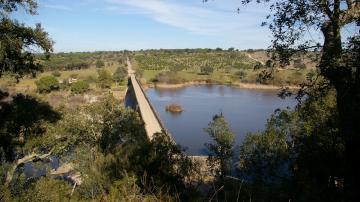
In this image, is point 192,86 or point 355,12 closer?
point 355,12

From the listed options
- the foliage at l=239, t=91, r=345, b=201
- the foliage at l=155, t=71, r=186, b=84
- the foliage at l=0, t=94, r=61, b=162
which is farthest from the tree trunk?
the foliage at l=155, t=71, r=186, b=84

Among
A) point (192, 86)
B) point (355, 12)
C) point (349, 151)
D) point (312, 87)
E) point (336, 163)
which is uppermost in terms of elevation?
point (355, 12)

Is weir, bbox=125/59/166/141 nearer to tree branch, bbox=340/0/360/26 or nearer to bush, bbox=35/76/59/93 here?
bush, bbox=35/76/59/93

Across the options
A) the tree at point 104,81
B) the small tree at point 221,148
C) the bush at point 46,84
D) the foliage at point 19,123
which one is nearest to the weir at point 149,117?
the small tree at point 221,148

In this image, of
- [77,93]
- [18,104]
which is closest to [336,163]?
[18,104]

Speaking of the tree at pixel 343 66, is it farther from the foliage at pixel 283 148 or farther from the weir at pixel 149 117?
the weir at pixel 149 117

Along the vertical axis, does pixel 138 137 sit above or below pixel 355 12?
below

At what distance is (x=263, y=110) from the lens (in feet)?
212

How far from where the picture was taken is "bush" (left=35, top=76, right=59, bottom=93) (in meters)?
77.8

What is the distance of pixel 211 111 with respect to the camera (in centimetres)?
6469

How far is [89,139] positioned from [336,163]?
818 inches

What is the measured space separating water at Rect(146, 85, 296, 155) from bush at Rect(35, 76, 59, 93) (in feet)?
66.6

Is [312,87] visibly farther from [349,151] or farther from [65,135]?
[65,135]

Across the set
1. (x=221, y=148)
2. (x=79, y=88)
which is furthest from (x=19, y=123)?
(x=79, y=88)
